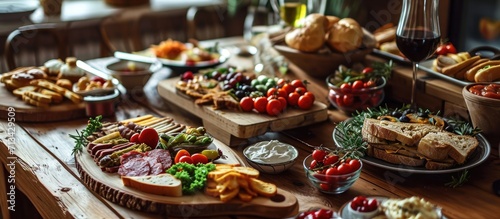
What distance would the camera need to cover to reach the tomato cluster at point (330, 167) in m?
1.71

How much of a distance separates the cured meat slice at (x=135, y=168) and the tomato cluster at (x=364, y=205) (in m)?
0.58

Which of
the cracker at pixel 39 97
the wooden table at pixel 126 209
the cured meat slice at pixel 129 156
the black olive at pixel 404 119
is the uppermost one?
the black olive at pixel 404 119

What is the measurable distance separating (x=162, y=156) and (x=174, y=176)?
0.15m

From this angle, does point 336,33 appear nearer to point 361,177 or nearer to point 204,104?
point 204,104

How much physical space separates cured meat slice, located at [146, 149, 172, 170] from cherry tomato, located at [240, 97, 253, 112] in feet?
1.40

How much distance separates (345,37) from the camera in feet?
8.15

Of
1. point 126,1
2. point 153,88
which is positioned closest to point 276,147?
point 153,88

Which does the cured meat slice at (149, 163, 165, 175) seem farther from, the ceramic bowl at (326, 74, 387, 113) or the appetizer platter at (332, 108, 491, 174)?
the ceramic bowl at (326, 74, 387, 113)

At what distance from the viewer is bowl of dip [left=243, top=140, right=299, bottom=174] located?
186 centimetres

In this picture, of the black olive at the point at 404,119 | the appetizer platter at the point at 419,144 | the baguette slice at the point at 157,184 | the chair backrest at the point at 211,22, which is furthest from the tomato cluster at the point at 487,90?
the chair backrest at the point at 211,22

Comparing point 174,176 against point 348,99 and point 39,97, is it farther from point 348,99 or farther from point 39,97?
point 39,97

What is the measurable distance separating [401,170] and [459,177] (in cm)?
18

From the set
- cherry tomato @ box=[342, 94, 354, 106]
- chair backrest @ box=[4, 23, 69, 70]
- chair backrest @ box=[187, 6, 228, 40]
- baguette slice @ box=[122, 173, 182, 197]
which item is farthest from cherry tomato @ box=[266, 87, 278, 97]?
chair backrest @ box=[187, 6, 228, 40]

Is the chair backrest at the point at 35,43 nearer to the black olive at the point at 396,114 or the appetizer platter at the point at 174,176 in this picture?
the appetizer platter at the point at 174,176
